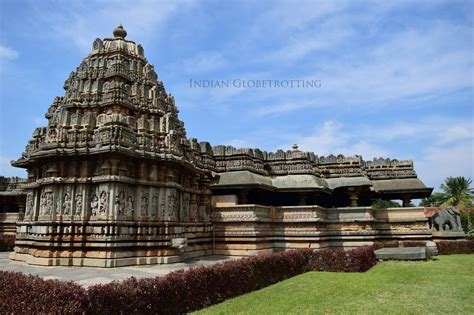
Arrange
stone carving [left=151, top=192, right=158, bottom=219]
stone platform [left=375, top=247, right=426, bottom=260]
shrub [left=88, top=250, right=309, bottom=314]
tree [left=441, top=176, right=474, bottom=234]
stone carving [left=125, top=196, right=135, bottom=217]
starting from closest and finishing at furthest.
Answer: shrub [left=88, top=250, right=309, bottom=314], stone carving [left=125, top=196, right=135, bottom=217], stone carving [left=151, top=192, right=158, bottom=219], stone platform [left=375, top=247, right=426, bottom=260], tree [left=441, top=176, right=474, bottom=234]

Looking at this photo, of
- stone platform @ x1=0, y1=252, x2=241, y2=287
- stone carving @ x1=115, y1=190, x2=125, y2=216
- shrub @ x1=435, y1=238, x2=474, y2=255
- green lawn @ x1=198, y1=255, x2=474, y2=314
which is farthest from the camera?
shrub @ x1=435, y1=238, x2=474, y2=255

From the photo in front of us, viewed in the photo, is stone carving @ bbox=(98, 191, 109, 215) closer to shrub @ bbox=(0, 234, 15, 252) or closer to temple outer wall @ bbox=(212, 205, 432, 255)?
temple outer wall @ bbox=(212, 205, 432, 255)

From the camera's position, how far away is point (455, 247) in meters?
19.0

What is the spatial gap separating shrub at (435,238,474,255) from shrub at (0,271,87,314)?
18.2 metres

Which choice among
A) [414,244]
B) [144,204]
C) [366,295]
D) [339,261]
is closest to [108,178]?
[144,204]

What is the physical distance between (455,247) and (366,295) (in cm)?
1295

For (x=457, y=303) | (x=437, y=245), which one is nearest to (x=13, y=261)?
(x=457, y=303)

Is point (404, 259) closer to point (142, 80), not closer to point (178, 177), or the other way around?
point (178, 177)

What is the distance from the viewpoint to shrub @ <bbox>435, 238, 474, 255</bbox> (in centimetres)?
1883

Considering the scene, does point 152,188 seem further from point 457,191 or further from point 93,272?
point 457,191

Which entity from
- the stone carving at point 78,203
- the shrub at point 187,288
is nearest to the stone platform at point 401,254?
the shrub at point 187,288

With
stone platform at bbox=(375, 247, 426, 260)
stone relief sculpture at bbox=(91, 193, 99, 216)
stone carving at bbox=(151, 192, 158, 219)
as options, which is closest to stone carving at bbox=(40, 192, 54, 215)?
stone relief sculpture at bbox=(91, 193, 99, 216)

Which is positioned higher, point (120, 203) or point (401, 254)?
point (120, 203)

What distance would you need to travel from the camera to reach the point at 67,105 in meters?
14.1
